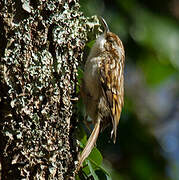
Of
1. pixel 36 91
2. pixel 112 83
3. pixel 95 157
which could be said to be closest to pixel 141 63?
pixel 112 83

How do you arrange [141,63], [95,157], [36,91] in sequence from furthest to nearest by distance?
[141,63] < [95,157] < [36,91]

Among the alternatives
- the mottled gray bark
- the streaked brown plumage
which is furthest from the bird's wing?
the mottled gray bark

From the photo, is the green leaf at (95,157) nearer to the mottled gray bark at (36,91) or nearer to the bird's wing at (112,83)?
the mottled gray bark at (36,91)

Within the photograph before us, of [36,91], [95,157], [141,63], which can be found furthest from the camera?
[141,63]

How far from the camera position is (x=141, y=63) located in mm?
3492

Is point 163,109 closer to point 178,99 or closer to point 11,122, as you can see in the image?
point 178,99

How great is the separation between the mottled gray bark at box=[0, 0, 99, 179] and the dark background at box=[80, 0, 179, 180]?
322 mm

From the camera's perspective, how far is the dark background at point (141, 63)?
304 centimetres

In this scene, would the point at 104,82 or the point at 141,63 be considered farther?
the point at 141,63

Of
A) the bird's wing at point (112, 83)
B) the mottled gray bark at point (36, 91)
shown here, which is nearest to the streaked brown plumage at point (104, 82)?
the bird's wing at point (112, 83)

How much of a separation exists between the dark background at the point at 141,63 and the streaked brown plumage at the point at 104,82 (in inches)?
4.0

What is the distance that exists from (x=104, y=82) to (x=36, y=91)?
850mm

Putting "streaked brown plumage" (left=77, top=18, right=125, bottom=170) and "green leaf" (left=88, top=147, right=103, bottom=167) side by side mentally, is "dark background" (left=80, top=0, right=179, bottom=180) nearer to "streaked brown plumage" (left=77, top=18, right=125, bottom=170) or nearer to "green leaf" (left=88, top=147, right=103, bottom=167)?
"streaked brown plumage" (left=77, top=18, right=125, bottom=170)

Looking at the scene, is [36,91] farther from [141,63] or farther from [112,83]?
[141,63]
